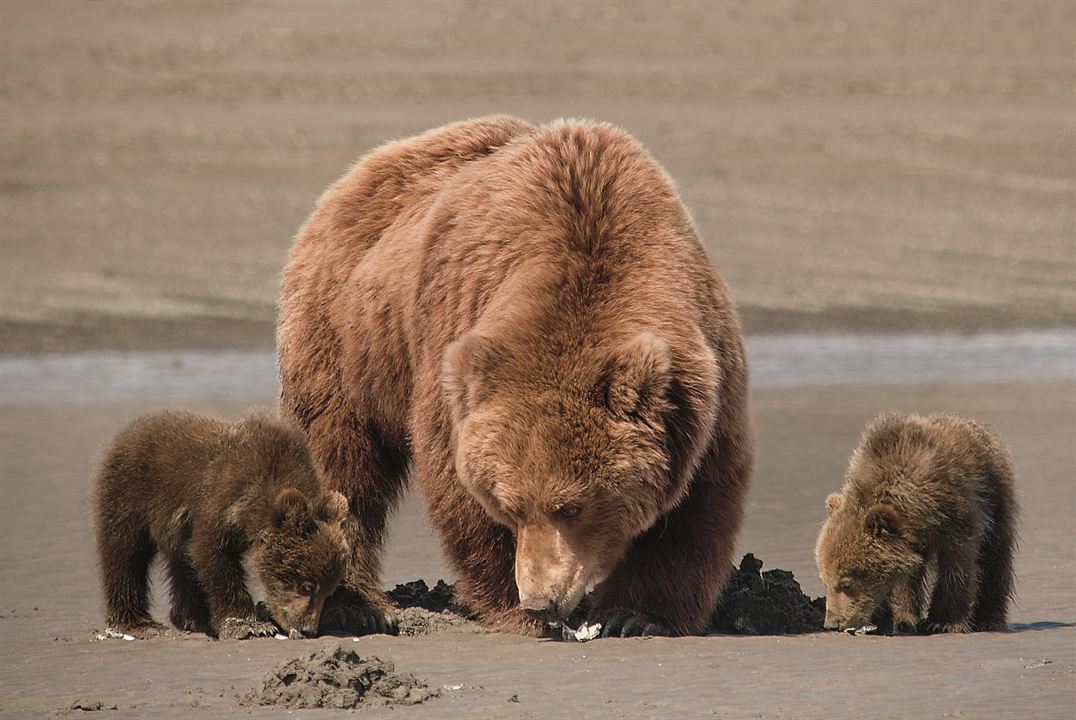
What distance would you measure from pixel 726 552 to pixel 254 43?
20.4m

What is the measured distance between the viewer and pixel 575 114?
24.1 metres

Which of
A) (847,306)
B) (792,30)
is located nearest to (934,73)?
(792,30)

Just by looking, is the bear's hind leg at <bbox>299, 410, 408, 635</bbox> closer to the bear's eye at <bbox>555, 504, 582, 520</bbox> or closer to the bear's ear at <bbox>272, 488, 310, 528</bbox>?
the bear's ear at <bbox>272, 488, 310, 528</bbox>

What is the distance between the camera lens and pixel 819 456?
12.2 metres

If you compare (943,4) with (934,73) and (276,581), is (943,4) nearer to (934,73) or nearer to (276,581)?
(934,73)

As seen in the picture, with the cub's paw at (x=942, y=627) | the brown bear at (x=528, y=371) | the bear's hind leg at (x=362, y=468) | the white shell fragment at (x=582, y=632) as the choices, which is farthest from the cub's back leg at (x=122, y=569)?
the cub's paw at (x=942, y=627)

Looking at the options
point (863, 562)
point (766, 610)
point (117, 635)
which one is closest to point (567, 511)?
point (863, 562)

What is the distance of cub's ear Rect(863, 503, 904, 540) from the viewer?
7391mm

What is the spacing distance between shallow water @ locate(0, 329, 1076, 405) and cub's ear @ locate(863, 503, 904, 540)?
769cm

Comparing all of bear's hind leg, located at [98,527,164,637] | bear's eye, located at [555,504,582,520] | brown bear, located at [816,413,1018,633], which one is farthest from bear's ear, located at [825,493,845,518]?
bear's hind leg, located at [98,527,164,637]

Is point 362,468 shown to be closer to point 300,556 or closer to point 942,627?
point 300,556

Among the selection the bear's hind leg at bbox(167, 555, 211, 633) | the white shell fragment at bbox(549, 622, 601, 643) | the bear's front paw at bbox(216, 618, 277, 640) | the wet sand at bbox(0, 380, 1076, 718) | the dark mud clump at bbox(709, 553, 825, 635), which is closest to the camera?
the wet sand at bbox(0, 380, 1076, 718)

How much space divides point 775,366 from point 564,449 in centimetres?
990

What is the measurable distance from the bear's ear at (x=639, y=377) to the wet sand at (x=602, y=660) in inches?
38.8
